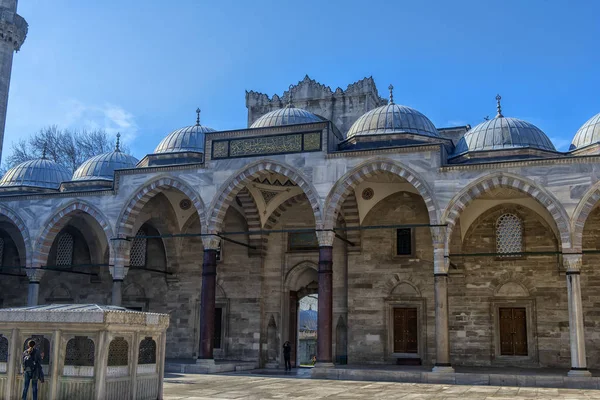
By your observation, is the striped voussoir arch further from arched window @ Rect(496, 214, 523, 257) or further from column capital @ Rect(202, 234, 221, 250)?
arched window @ Rect(496, 214, 523, 257)

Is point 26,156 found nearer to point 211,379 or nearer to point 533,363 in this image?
point 211,379

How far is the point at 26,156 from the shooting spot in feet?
95.5

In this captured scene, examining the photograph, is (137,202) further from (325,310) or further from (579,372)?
(579,372)

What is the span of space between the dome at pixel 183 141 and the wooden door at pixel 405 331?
22.9ft

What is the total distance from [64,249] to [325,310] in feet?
31.2

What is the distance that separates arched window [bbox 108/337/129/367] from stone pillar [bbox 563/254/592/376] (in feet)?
28.2

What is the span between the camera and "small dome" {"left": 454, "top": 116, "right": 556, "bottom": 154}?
48.0 feet

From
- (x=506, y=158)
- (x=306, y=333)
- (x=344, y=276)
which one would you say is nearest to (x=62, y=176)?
(x=344, y=276)

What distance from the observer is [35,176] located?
19.6 m

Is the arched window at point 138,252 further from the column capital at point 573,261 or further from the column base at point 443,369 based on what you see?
the column capital at point 573,261

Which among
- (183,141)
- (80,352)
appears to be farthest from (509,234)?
(80,352)

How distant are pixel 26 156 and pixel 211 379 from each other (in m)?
20.3

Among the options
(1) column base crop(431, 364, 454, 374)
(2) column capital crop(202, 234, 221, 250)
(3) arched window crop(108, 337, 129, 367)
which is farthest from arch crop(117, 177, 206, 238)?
(3) arched window crop(108, 337, 129, 367)

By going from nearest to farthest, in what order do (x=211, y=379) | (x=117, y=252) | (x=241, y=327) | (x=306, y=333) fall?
1. (x=211, y=379)
2. (x=117, y=252)
3. (x=241, y=327)
4. (x=306, y=333)
